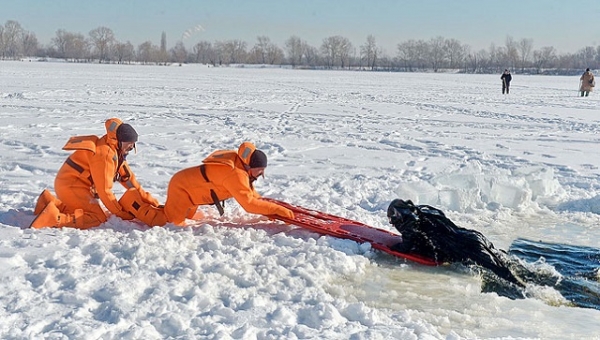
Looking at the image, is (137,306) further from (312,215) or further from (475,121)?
(475,121)

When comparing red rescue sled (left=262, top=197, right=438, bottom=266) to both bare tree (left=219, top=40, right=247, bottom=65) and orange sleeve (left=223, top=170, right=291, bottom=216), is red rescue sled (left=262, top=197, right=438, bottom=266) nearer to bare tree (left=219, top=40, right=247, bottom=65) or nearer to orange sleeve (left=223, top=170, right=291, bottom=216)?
orange sleeve (left=223, top=170, right=291, bottom=216)

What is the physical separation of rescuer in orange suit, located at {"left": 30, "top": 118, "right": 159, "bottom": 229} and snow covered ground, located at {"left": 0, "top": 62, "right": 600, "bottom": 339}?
19 centimetres

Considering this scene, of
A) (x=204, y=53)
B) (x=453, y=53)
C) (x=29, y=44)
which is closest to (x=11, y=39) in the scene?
(x=29, y=44)

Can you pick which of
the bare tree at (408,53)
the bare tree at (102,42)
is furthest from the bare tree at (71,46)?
the bare tree at (408,53)

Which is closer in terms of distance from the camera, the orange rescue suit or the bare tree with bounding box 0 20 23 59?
the orange rescue suit

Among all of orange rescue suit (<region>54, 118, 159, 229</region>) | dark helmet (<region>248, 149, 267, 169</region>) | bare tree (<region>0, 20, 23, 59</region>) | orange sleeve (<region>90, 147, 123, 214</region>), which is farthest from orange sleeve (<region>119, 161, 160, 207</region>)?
bare tree (<region>0, 20, 23, 59</region>)

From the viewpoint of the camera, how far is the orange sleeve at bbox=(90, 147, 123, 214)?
5.84m

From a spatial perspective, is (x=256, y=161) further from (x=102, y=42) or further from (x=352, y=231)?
(x=102, y=42)

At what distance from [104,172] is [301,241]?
200 cm

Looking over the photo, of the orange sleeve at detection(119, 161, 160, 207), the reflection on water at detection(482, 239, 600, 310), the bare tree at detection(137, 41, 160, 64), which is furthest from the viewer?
the bare tree at detection(137, 41, 160, 64)

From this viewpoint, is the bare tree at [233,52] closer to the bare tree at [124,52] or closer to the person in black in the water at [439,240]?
the bare tree at [124,52]

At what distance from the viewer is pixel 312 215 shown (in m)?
6.43

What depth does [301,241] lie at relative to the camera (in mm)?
5691

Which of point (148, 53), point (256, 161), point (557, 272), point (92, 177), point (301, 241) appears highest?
point (148, 53)
